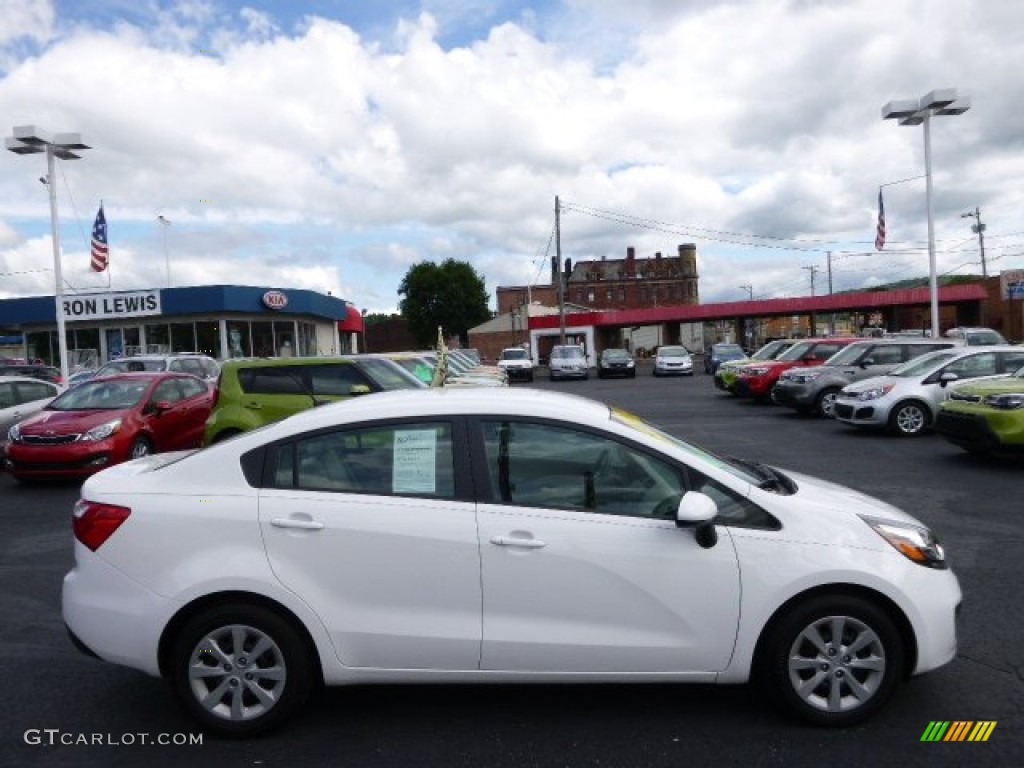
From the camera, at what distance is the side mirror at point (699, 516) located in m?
3.47

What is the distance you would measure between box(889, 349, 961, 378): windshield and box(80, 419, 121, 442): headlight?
12090mm

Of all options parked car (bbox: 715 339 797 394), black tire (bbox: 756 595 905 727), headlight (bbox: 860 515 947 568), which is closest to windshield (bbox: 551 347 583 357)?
parked car (bbox: 715 339 797 394)

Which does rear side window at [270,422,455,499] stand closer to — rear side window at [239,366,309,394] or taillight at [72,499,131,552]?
taillight at [72,499,131,552]

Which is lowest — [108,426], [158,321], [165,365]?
[108,426]

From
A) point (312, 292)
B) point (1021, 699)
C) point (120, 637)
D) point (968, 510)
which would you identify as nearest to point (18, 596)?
point (120, 637)

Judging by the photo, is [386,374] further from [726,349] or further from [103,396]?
[726,349]

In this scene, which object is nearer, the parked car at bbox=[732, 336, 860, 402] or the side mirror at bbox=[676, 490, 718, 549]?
the side mirror at bbox=[676, 490, 718, 549]

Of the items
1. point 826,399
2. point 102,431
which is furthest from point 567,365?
point 102,431

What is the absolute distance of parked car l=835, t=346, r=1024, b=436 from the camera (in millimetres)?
13539

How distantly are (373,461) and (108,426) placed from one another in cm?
844

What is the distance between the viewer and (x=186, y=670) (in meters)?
3.66

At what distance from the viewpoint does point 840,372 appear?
57.4ft

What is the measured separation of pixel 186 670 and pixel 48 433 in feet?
27.6

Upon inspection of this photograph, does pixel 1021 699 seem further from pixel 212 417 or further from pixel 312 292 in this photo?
pixel 312 292
